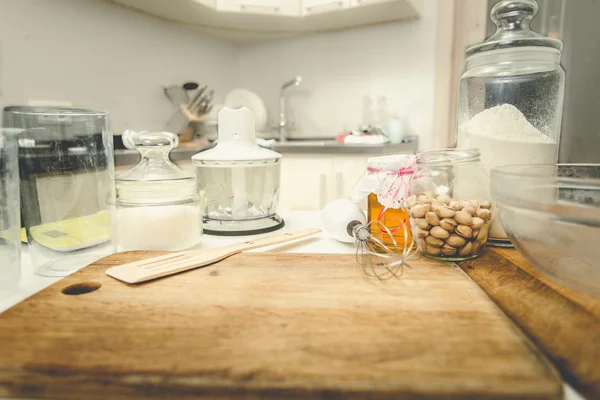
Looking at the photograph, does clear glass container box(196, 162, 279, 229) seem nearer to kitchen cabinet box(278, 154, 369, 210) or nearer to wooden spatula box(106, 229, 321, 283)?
wooden spatula box(106, 229, 321, 283)

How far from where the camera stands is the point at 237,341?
Answer: 321 mm

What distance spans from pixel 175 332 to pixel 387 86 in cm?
206

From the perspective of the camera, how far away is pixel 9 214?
454 millimetres

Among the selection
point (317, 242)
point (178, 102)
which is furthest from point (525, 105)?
point (178, 102)

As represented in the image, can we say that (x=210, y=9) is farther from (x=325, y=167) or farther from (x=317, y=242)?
(x=317, y=242)

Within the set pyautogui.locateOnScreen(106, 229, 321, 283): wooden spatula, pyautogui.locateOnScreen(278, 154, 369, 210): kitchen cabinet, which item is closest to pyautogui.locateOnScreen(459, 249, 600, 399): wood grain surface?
pyautogui.locateOnScreen(106, 229, 321, 283): wooden spatula

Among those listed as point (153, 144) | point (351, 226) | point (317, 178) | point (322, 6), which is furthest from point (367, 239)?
point (322, 6)

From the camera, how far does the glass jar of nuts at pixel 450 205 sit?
1.73 ft

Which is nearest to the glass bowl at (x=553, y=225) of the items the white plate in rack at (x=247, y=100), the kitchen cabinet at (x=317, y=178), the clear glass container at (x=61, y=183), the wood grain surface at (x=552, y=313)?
the wood grain surface at (x=552, y=313)

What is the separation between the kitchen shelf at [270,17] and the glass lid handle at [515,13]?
1.27 meters

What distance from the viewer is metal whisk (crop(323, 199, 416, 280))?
50cm

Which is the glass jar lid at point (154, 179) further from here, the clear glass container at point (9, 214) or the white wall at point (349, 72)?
the white wall at point (349, 72)

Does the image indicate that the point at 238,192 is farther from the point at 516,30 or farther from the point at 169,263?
the point at 516,30

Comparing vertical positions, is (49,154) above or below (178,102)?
below
